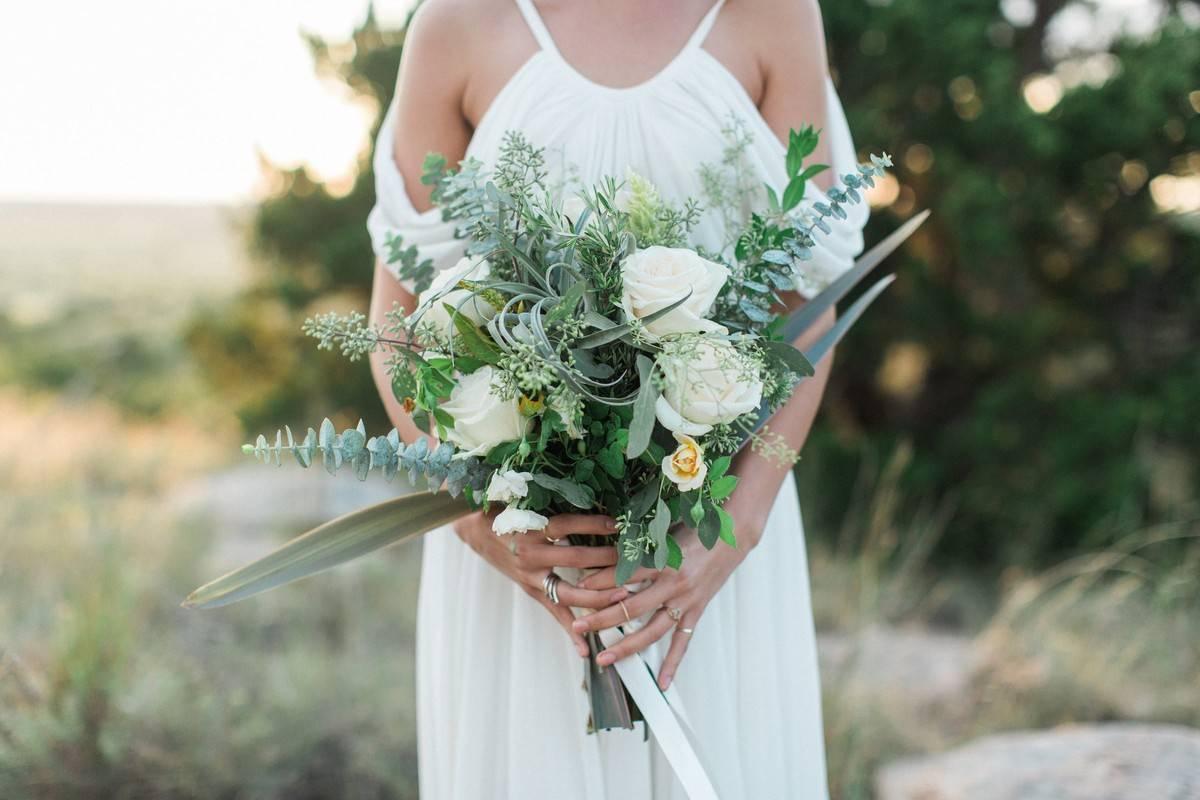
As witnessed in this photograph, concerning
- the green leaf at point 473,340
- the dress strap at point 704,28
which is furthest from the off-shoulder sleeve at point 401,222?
the dress strap at point 704,28

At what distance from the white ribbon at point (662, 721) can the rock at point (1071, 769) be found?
1553mm

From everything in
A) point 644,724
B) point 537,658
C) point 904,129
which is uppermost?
point 904,129

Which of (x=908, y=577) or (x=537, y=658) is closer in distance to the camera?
(x=537, y=658)

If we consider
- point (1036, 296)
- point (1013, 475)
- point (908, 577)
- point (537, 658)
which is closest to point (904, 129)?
point (1036, 296)

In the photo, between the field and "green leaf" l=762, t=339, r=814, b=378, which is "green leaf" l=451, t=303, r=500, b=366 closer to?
"green leaf" l=762, t=339, r=814, b=378

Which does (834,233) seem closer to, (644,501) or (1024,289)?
(644,501)

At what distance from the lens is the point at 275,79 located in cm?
574

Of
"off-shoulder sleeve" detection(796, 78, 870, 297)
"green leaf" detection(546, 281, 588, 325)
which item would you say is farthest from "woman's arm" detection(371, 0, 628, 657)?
"off-shoulder sleeve" detection(796, 78, 870, 297)

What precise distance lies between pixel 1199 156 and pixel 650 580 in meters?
4.55

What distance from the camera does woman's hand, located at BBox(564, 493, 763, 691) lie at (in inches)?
55.4

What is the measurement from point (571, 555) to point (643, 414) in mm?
344

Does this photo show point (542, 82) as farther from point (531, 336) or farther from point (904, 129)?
point (904, 129)

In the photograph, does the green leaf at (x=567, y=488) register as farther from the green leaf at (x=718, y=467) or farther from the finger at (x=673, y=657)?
the finger at (x=673, y=657)

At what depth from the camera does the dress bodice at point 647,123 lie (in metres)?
1.64
